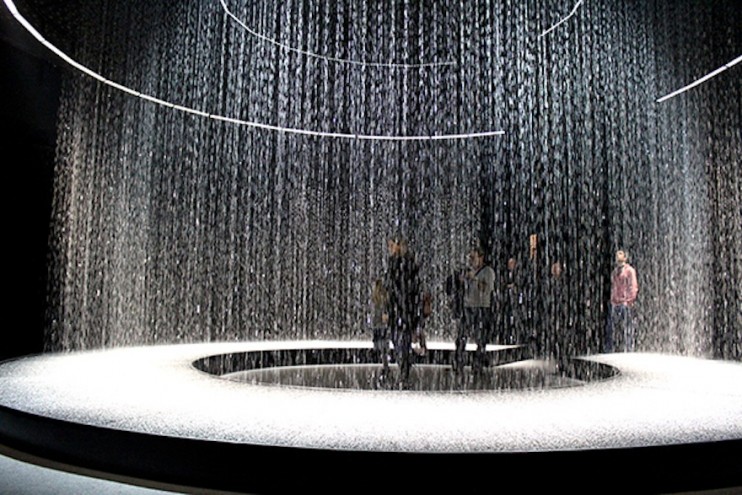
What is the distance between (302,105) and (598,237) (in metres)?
5.16

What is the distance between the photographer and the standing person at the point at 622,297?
7414 mm

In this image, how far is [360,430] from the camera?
306 cm

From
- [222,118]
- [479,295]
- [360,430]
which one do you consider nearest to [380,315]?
[479,295]

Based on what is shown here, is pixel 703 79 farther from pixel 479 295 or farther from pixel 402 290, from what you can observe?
pixel 402 290

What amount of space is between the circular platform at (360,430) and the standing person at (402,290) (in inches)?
49.6

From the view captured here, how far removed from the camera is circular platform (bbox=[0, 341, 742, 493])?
2668mm

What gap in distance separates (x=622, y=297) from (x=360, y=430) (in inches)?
214

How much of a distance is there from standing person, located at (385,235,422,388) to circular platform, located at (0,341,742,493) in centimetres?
126

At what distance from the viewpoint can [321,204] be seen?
10.7 meters

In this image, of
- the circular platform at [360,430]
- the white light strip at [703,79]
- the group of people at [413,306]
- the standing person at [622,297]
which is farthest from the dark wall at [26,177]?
the white light strip at [703,79]

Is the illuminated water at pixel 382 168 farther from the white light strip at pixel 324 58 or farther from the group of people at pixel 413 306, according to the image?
the group of people at pixel 413 306

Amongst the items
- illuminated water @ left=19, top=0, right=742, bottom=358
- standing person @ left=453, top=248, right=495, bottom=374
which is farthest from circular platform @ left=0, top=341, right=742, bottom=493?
illuminated water @ left=19, top=0, right=742, bottom=358

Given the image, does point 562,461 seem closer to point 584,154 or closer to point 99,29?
point 99,29

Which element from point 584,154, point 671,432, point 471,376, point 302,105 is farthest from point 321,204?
point 671,432
